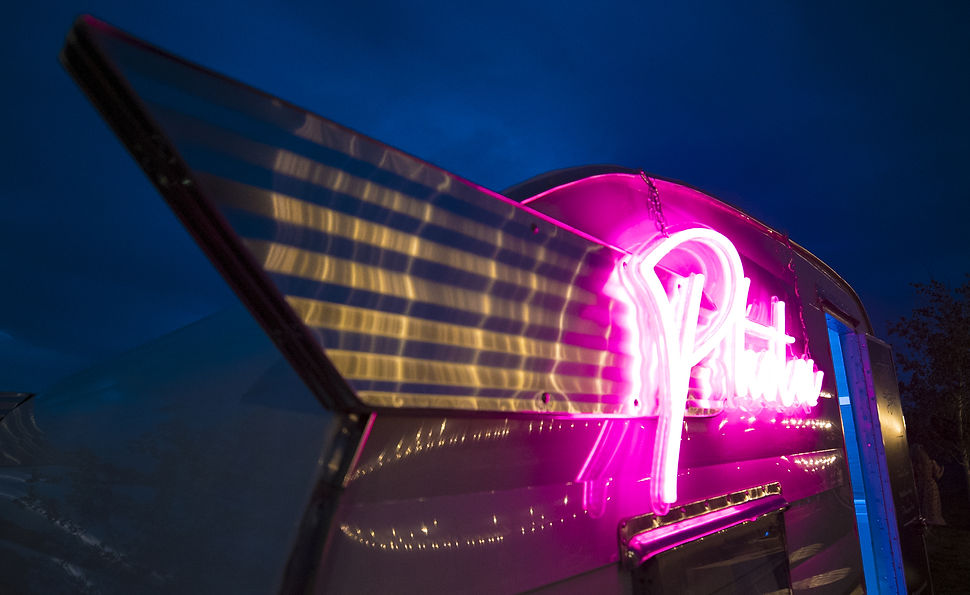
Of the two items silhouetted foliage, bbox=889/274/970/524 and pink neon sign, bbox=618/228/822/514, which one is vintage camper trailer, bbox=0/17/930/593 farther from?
silhouetted foliage, bbox=889/274/970/524

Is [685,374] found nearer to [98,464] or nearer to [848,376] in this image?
[98,464]

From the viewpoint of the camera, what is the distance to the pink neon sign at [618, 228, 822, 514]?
226 centimetres

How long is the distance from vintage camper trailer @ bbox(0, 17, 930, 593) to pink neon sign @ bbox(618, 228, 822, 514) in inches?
0.6

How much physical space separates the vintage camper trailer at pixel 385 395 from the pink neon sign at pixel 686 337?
1cm

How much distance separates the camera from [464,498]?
5.35 feet

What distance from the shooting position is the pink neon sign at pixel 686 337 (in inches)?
88.9

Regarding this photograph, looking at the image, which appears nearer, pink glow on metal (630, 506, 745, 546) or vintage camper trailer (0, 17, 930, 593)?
vintage camper trailer (0, 17, 930, 593)

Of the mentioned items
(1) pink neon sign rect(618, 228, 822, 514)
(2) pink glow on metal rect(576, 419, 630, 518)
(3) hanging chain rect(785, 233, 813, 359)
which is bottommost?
(2) pink glow on metal rect(576, 419, 630, 518)

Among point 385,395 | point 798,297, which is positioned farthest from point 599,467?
point 798,297

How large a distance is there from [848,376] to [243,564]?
6199mm

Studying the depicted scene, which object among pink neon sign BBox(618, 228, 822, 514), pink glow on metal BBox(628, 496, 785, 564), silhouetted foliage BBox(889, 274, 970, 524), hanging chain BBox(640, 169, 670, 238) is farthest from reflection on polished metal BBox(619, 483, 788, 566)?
silhouetted foliage BBox(889, 274, 970, 524)

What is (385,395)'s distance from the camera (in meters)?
1.32

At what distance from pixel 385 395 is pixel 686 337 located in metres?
1.48

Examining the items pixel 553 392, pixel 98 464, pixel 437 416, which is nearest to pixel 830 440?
pixel 553 392
